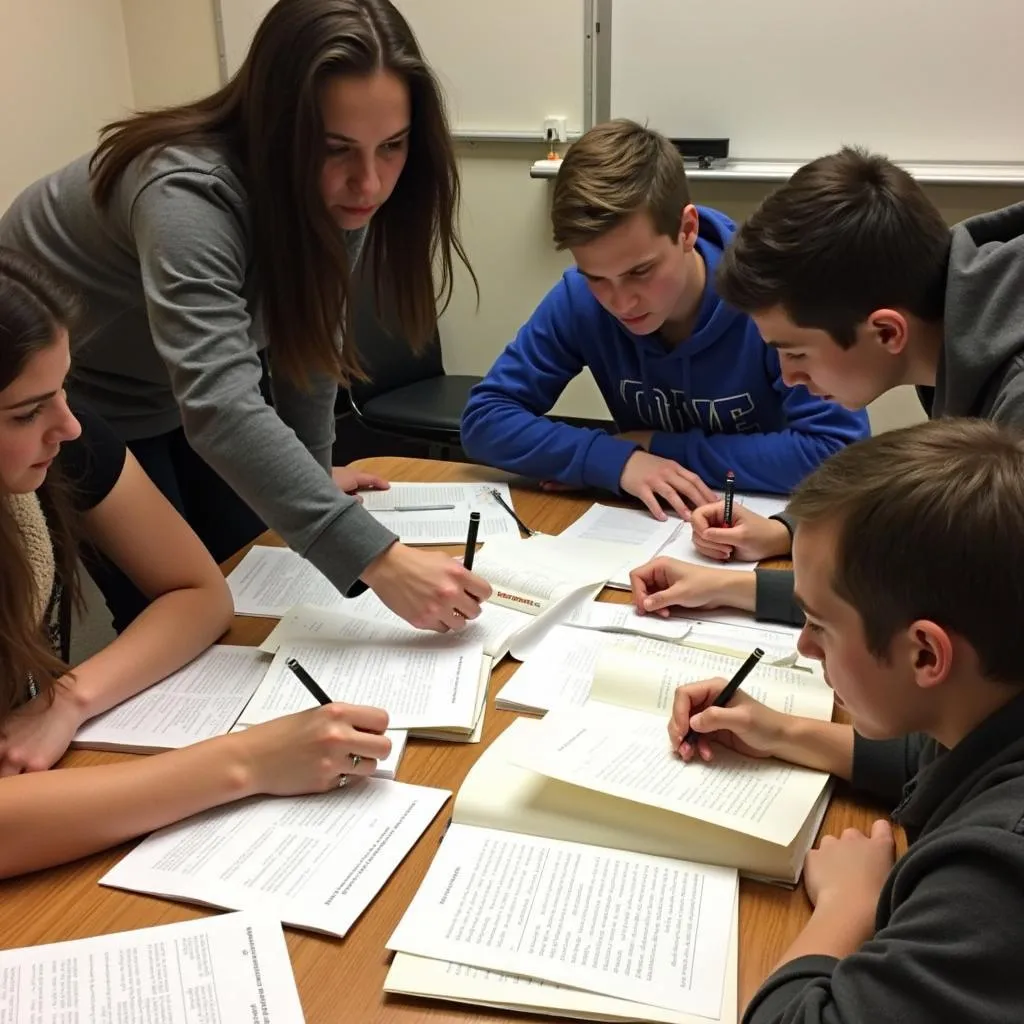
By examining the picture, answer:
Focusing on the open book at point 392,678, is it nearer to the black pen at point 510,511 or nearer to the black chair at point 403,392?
the black pen at point 510,511

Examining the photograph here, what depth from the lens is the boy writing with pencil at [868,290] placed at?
1079mm

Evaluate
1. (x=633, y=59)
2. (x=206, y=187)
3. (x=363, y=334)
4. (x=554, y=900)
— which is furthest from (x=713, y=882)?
(x=633, y=59)

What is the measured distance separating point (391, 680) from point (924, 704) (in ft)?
1.85

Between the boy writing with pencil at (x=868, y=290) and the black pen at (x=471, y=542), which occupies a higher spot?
the boy writing with pencil at (x=868, y=290)

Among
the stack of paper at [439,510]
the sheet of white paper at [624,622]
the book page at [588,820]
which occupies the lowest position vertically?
the stack of paper at [439,510]

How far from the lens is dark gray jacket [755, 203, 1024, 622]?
1032mm

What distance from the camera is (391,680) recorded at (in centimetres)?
108

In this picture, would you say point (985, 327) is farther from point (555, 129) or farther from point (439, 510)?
point (555, 129)

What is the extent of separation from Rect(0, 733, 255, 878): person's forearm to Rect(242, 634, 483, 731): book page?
0.13 metres

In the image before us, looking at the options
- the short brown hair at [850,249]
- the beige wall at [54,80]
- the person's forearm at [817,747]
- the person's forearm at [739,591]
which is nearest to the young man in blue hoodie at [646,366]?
the person's forearm at [739,591]

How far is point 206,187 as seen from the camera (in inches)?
47.9

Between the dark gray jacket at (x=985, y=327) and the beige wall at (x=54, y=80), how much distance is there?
2627 mm

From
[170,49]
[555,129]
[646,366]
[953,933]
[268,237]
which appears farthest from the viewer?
[170,49]

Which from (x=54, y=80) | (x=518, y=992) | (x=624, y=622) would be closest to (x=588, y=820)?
(x=518, y=992)
